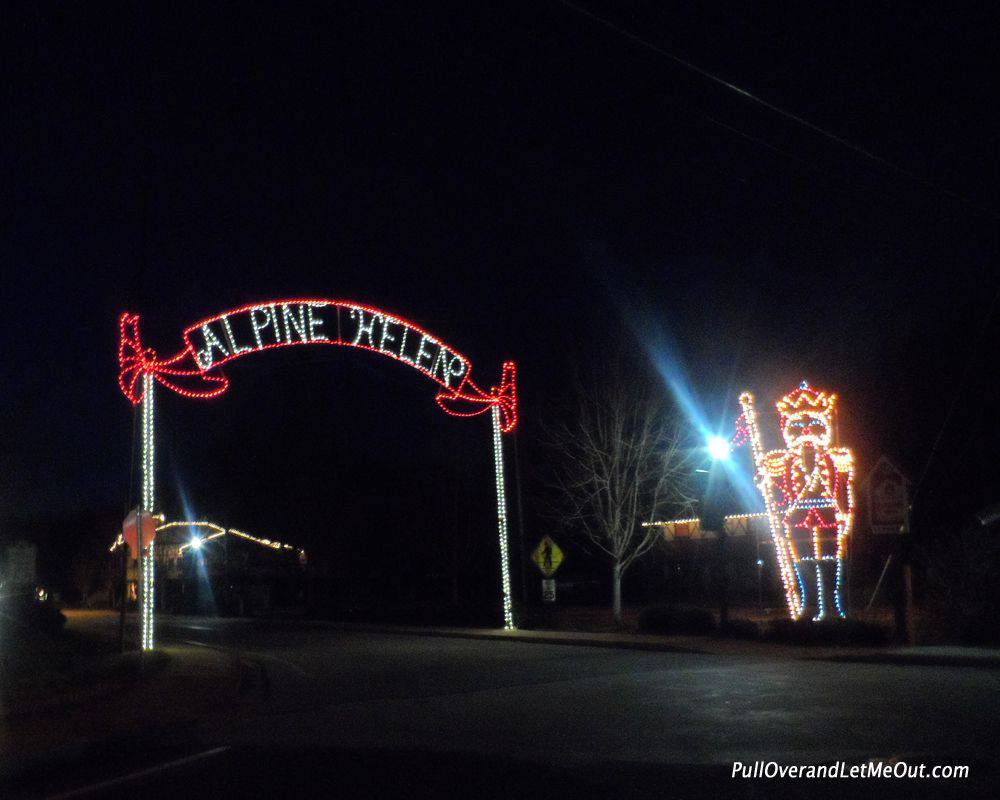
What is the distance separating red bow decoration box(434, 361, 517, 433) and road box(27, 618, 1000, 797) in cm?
1124

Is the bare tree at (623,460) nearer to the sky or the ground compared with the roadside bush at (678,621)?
nearer to the sky

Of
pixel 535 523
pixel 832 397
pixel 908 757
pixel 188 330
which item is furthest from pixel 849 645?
pixel 535 523

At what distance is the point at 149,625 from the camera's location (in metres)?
23.1

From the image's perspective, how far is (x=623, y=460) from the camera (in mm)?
35469

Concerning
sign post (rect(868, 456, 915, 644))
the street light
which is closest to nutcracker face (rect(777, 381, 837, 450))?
the street light

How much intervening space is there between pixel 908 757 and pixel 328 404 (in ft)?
152

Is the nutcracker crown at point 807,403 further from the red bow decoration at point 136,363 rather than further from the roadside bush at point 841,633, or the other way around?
the red bow decoration at point 136,363

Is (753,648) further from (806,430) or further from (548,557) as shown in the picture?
(548,557)

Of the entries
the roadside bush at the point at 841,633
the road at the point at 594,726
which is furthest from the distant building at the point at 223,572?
the road at the point at 594,726

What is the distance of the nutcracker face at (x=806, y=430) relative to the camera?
2627 centimetres

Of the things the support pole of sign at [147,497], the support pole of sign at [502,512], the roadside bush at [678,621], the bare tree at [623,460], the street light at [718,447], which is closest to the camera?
the support pole of sign at [147,497]

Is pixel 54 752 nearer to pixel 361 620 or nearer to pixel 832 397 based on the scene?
pixel 832 397

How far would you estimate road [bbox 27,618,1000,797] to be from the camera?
958cm

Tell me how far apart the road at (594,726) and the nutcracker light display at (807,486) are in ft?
21.6
